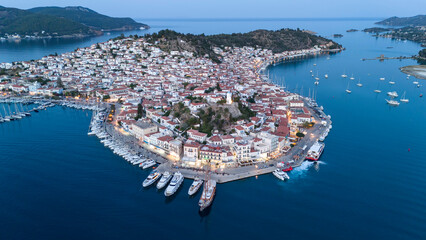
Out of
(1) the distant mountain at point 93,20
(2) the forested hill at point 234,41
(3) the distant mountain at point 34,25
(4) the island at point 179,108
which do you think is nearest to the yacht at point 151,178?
(4) the island at point 179,108

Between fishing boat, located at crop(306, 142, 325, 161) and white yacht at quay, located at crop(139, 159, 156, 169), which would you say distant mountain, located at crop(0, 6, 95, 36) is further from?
fishing boat, located at crop(306, 142, 325, 161)

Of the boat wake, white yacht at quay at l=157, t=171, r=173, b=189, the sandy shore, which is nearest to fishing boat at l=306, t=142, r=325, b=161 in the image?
the boat wake

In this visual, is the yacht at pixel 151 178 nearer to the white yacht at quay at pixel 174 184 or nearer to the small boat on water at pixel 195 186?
the white yacht at quay at pixel 174 184

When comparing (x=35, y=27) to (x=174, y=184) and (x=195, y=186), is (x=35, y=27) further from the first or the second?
(x=195, y=186)

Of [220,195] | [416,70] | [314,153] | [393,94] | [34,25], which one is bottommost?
[220,195]

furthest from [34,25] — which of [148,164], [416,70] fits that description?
[416,70]

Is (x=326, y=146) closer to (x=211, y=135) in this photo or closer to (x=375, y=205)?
(x=375, y=205)
